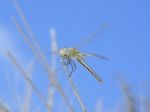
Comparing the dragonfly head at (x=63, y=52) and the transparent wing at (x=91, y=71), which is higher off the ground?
Result: the dragonfly head at (x=63, y=52)

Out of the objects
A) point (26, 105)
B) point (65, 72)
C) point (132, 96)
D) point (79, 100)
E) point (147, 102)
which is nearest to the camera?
point (79, 100)

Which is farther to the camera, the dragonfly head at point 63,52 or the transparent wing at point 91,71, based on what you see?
the dragonfly head at point 63,52

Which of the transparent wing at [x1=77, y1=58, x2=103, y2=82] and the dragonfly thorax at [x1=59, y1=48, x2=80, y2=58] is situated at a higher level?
the dragonfly thorax at [x1=59, y1=48, x2=80, y2=58]

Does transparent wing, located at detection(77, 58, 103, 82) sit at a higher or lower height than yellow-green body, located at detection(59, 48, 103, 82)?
lower

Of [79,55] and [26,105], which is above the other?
[26,105]

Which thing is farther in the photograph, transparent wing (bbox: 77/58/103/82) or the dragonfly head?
the dragonfly head

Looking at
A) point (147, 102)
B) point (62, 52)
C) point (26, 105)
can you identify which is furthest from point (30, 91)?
Result: point (147, 102)

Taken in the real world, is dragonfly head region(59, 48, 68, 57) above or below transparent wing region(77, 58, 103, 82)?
above

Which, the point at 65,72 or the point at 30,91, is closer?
the point at 65,72

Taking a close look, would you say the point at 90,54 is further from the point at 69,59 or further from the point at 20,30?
the point at 20,30

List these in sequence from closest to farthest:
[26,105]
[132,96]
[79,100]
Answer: [79,100], [26,105], [132,96]

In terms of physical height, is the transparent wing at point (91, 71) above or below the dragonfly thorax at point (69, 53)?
below
